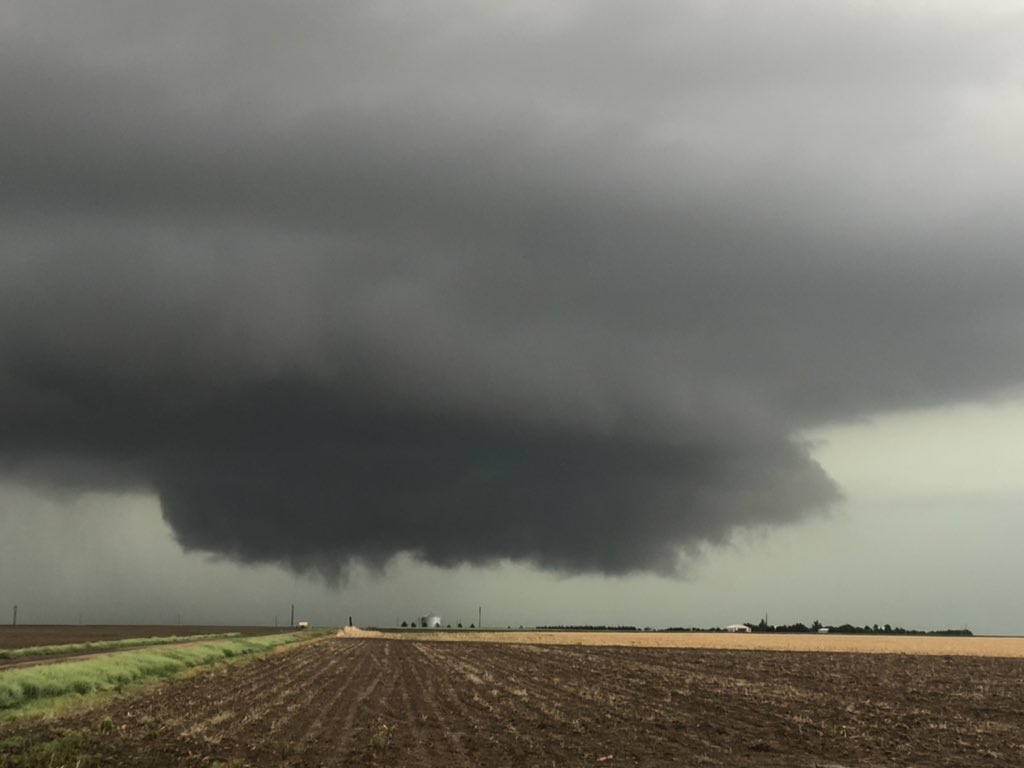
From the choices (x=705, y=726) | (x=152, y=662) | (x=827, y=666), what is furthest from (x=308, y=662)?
(x=705, y=726)

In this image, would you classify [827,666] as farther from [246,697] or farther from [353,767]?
[353,767]

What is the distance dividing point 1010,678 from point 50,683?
60.1 meters

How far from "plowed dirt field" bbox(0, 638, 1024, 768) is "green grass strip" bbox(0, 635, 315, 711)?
2.46 metres

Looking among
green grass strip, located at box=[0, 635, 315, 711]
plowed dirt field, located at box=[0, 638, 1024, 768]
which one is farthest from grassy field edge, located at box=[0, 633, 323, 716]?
plowed dirt field, located at box=[0, 638, 1024, 768]

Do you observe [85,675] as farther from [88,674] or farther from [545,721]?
[545,721]

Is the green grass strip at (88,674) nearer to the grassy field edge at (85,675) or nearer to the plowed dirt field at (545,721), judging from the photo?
the grassy field edge at (85,675)

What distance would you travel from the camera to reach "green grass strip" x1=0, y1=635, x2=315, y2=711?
40188 millimetres

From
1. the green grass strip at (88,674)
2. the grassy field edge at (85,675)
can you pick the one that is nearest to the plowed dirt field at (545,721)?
the grassy field edge at (85,675)

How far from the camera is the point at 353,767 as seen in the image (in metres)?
25.2

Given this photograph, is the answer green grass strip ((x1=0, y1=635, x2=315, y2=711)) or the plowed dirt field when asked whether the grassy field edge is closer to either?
green grass strip ((x1=0, y1=635, x2=315, y2=711))

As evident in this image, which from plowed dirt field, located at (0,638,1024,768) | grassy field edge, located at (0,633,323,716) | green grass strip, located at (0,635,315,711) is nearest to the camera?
plowed dirt field, located at (0,638,1024,768)

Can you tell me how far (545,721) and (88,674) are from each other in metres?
25.8

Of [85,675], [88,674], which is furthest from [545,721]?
[88,674]

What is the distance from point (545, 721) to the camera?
35188 mm
